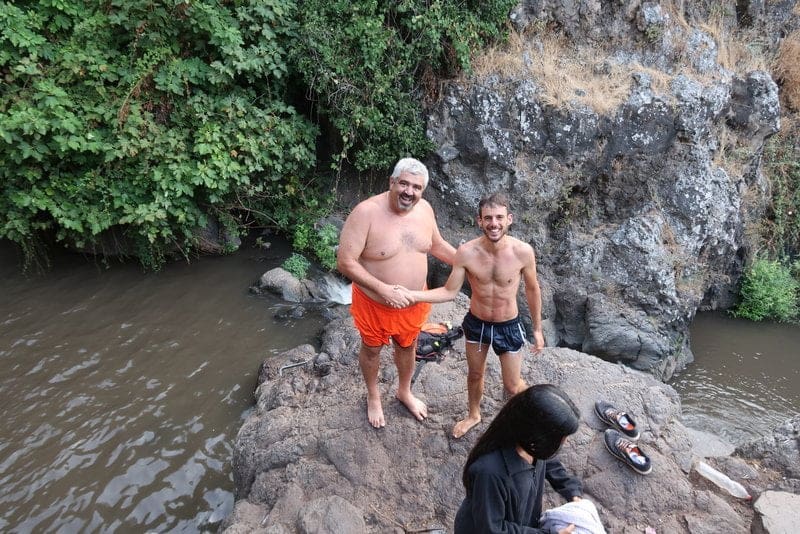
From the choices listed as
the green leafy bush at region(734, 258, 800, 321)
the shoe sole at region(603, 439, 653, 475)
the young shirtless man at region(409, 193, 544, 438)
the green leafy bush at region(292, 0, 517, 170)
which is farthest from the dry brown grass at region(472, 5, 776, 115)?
the shoe sole at region(603, 439, 653, 475)

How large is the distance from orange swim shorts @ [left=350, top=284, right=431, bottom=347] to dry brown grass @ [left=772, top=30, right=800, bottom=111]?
34.9 feet

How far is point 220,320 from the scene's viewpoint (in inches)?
246

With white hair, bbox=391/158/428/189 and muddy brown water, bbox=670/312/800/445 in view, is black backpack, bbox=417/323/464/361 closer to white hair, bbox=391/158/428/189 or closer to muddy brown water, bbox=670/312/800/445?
white hair, bbox=391/158/428/189

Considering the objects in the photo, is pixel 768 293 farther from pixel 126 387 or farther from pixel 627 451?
pixel 126 387

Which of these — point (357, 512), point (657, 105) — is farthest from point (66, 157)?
point (657, 105)

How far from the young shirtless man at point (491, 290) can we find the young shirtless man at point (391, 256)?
0.69 ft

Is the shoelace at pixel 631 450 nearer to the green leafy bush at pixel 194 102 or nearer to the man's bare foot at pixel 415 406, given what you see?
the man's bare foot at pixel 415 406

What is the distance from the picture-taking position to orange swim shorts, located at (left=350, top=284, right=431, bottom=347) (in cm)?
320

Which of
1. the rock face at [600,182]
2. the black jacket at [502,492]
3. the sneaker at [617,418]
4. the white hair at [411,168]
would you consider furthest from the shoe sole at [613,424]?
the rock face at [600,182]

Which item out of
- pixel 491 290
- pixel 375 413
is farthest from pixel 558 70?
pixel 375 413

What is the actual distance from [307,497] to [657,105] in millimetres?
7770

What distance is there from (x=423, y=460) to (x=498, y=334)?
1149 millimetres

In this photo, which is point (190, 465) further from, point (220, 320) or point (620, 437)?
point (620, 437)

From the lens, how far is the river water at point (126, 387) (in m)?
3.97
